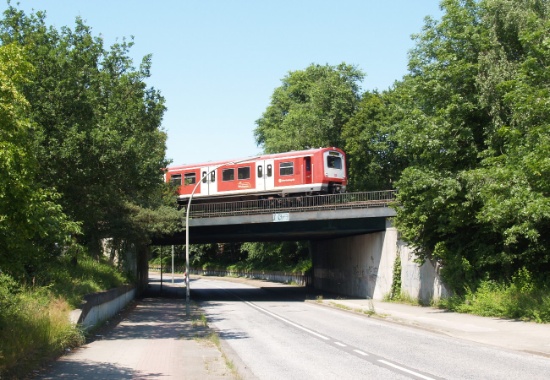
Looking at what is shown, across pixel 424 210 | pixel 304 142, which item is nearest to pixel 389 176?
pixel 304 142

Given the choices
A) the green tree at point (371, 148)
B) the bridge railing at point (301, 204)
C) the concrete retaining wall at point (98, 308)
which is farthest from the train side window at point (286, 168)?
the concrete retaining wall at point (98, 308)

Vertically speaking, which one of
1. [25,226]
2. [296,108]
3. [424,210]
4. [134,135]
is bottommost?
[25,226]

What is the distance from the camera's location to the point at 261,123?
77.9m

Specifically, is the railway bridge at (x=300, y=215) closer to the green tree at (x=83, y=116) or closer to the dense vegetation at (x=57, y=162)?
the dense vegetation at (x=57, y=162)

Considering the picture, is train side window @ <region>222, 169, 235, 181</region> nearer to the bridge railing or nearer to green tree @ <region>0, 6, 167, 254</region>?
the bridge railing

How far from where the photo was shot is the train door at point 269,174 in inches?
1614

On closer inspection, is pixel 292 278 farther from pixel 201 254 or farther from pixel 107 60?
pixel 107 60

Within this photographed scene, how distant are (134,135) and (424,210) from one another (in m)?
12.8

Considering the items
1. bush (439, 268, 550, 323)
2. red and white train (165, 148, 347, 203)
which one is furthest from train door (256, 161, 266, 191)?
bush (439, 268, 550, 323)

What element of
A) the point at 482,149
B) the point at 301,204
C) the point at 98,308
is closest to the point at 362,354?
the point at 98,308

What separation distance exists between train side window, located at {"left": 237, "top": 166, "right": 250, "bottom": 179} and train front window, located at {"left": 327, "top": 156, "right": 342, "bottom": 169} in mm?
5848

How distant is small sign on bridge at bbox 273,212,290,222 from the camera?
37.1 m

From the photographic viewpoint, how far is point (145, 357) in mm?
13727

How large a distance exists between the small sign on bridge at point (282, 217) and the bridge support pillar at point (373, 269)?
5453 mm
